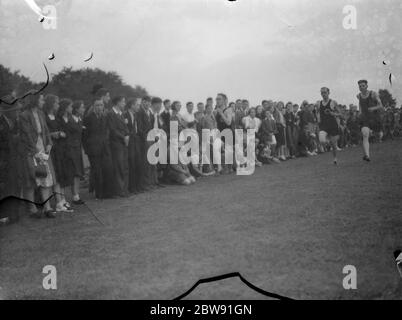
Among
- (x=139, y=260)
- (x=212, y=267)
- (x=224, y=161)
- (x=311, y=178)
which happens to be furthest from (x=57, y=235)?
(x=311, y=178)

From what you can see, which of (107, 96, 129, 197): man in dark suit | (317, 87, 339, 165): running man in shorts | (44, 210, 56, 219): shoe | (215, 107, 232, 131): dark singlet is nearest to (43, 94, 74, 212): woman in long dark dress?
(44, 210, 56, 219): shoe

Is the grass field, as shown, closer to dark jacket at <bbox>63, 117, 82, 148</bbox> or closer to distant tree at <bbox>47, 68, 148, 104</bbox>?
dark jacket at <bbox>63, 117, 82, 148</bbox>

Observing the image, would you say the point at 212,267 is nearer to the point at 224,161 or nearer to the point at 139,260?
the point at 139,260

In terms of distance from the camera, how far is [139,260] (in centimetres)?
345

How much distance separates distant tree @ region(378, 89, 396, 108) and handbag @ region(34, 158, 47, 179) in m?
3.34

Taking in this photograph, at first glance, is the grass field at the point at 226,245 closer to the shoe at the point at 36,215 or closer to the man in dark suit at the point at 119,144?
the shoe at the point at 36,215

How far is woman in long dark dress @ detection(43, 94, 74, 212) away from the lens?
4328mm

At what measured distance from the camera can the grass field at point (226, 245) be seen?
3258mm

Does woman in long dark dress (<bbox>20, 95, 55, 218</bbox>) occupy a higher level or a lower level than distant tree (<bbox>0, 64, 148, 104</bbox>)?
lower

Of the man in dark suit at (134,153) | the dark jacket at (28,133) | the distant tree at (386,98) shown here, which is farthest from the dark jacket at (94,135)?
the distant tree at (386,98)

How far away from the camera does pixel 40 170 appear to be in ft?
14.0

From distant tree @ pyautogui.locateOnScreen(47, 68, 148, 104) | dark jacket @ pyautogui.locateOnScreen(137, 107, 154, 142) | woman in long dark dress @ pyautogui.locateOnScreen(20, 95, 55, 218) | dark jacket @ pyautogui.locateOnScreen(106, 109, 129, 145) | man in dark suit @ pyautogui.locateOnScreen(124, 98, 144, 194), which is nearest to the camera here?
distant tree @ pyautogui.locateOnScreen(47, 68, 148, 104)

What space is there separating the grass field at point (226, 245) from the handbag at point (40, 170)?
0.43 metres
